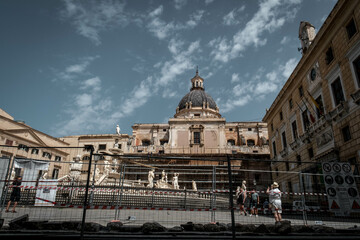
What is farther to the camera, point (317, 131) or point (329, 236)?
point (317, 131)

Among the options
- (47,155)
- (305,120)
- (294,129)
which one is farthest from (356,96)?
(47,155)

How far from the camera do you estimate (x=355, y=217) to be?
399 inches

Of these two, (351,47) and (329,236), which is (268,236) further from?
(351,47)

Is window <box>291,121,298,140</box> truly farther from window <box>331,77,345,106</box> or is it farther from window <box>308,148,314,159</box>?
window <box>331,77,345,106</box>

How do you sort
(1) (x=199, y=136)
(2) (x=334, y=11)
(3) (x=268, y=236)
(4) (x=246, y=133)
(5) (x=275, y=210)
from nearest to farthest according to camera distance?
1. (3) (x=268, y=236)
2. (5) (x=275, y=210)
3. (2) (x=334, y=11)
4. (1) (x=199, y=136)
5. (4) (x=246, y=133)

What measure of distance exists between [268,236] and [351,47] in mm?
12213

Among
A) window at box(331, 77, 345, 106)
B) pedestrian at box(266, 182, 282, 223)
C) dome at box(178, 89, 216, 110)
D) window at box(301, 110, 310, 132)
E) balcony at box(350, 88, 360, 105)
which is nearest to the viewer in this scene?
pedestrian at box(266, 182, 282, 223)

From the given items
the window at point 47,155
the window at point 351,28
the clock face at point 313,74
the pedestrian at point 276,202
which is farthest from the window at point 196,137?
the pedestrian at point 276,202

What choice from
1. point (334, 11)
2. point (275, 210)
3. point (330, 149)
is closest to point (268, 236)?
point (275, 210)

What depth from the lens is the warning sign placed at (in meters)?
7.22

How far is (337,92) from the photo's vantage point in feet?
49.0

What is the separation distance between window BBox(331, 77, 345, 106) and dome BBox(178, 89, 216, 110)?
38982mm

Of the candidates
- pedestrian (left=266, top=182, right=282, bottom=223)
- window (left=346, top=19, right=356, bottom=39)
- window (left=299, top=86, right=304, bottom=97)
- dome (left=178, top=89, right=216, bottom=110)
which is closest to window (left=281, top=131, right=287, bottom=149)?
window (left=299, top=86, right=304, bottom=97)

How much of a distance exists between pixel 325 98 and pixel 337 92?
3.61ft
